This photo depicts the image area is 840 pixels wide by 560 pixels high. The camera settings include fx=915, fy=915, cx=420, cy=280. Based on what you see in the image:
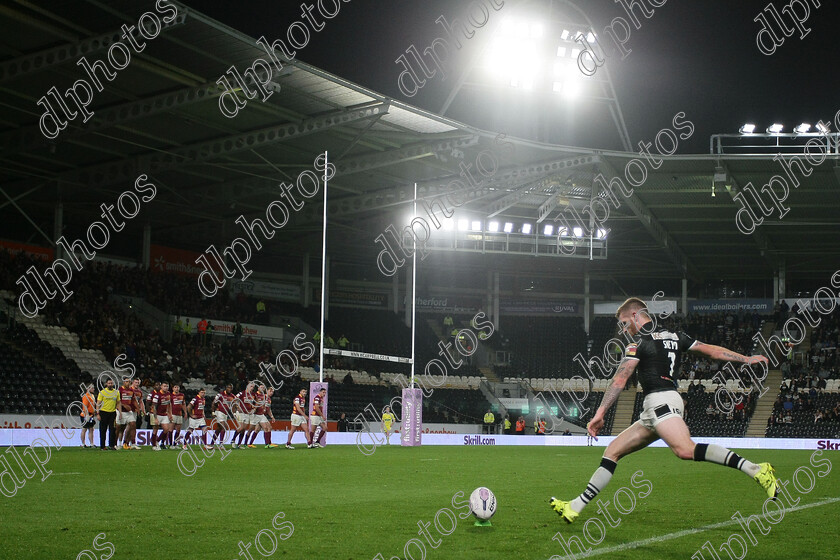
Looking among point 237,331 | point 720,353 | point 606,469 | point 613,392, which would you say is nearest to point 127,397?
point 606,469

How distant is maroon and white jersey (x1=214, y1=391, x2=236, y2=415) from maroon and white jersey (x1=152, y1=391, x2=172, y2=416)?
8.71 feet

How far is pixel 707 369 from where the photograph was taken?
5372 cm

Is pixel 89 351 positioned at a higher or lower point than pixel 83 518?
higher

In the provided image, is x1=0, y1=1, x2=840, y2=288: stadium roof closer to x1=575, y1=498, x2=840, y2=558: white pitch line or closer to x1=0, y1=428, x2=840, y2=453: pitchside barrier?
x1=0, y1=428, x2=840, y2=453: pitchside barrier

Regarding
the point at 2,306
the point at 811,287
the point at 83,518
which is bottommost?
the point at 83,518

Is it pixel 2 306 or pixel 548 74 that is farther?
pixel 548 74

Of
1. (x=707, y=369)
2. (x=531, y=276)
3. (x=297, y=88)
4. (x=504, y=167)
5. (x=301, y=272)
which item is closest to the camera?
(x=297, y=88)

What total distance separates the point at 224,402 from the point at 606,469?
2257 centimetres

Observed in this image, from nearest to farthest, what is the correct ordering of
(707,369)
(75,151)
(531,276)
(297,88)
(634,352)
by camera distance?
1. (634,352)
2. (297,88)
3. (75,151)
4. (707,369)
5. (531,276)

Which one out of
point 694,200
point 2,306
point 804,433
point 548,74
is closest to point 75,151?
point 2,306

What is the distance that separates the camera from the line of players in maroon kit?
2684cm

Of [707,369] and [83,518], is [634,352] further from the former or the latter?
[707,369]

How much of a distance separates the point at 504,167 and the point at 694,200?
1050 centimetres

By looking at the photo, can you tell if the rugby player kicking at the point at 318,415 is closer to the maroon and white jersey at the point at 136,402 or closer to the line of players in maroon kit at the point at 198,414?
the line of players in maroon kit at the point at 198,414
